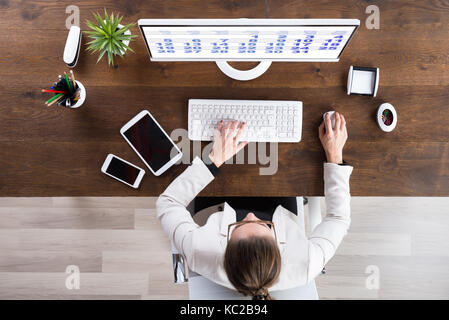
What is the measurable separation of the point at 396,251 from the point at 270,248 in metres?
1.18

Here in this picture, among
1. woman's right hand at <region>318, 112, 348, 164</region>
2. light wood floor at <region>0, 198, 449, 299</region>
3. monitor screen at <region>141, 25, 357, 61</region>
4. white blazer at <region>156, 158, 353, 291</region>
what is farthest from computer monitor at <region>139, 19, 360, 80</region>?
light wood floor at <region>0, 198, 449, 299</region>

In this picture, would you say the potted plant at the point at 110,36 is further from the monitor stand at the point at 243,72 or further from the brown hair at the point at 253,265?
the brown hair at the point at 253,265

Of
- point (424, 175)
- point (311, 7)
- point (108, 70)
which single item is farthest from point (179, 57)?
point (424, 175)

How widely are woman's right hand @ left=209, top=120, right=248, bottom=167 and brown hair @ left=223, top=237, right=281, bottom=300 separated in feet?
0.99

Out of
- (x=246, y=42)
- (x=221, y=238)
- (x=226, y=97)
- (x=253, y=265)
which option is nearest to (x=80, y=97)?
(x=226, y=97)

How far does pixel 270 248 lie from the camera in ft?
3.13

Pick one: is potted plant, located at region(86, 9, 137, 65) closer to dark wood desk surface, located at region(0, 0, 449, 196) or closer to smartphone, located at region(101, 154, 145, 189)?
dark wood desk surface, located at region(0, 0, 449, 196)

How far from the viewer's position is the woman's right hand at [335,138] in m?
1.05

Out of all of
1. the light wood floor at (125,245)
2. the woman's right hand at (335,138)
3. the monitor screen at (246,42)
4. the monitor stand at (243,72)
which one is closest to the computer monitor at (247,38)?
the monitor screen at (246,42)

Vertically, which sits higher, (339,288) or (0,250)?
(0,250)

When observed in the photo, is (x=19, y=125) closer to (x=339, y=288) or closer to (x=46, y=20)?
(x=46, y=20)

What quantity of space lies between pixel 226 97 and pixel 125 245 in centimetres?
113

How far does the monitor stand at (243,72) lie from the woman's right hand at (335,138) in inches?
11.6

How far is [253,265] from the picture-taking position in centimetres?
92
